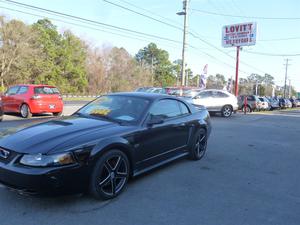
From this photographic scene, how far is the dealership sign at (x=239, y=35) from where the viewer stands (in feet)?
87.0

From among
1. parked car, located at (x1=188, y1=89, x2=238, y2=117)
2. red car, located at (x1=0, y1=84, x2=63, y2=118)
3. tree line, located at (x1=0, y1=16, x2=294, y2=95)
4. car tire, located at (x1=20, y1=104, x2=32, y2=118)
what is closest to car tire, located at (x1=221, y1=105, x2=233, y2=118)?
parked car, located at (x1=188, y1=89, x2=238, y2=117)

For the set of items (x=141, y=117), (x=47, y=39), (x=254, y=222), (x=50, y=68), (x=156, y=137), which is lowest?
(x=254, y=222)

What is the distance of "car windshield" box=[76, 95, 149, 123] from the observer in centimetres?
447

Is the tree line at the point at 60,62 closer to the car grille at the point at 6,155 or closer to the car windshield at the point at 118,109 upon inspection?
the car windshield at the point at 118,109

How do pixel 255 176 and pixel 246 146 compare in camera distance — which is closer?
pixel 255 176

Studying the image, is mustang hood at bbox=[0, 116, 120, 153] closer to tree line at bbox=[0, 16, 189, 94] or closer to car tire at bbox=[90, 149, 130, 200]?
car tire at bbox=[90, 149, 130, 200]

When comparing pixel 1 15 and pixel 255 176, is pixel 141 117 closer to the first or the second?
pixel 255 176

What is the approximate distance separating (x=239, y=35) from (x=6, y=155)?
27.3 metres

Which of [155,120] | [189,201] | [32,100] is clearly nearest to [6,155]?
[155,120]

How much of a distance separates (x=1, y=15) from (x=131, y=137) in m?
40.7

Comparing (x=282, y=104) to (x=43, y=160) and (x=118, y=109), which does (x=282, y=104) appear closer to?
(x=118, y=109)

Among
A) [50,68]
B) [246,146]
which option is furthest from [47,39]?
[246,146]

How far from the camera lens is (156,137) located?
15.0ft

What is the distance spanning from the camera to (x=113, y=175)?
3.84 m
